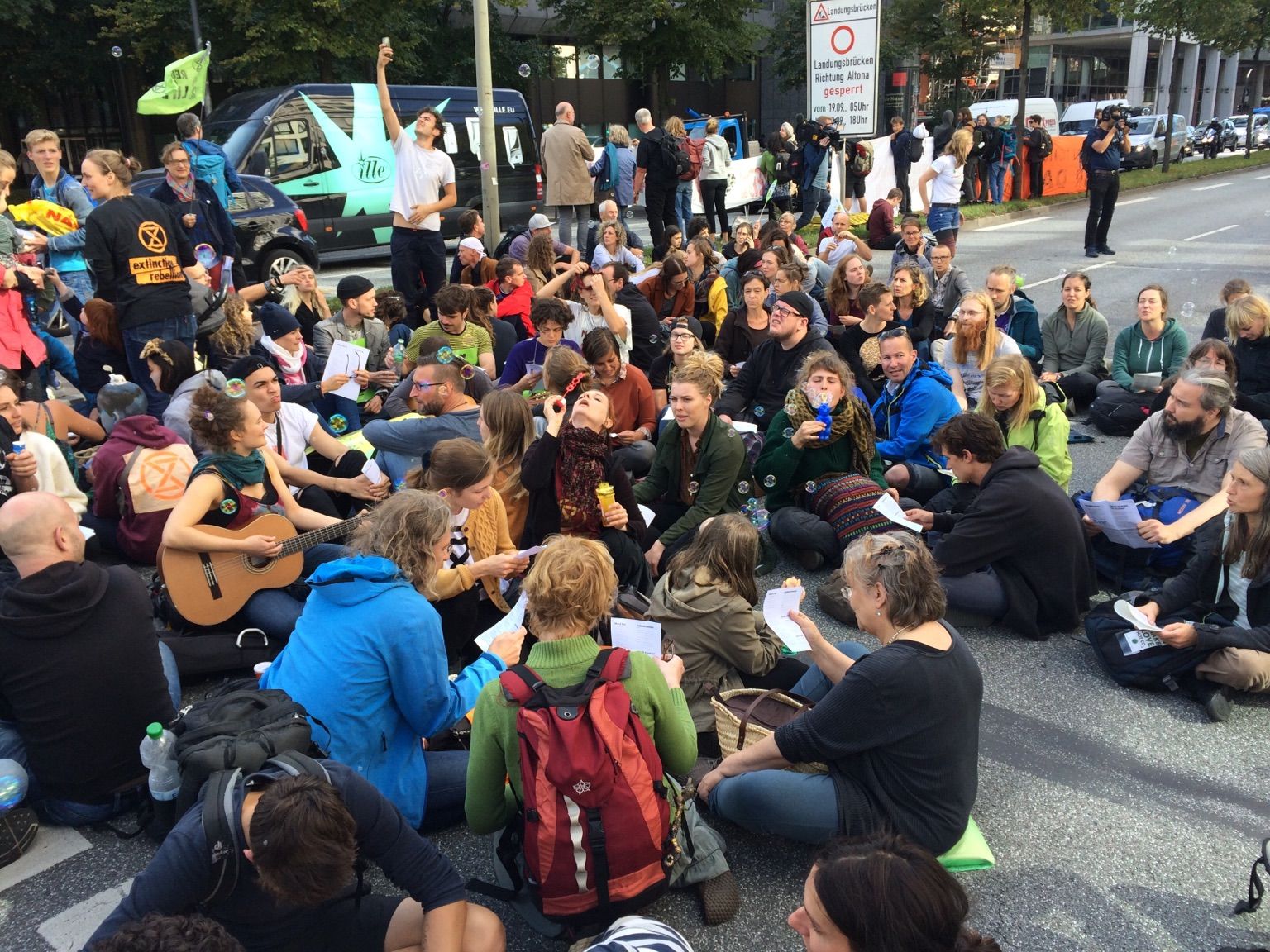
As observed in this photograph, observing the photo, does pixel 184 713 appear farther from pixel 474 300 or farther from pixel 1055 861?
pixel 474 300

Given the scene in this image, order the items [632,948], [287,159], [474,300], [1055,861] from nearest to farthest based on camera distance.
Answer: [632,948], [1055,861], [474,300], [287,159]

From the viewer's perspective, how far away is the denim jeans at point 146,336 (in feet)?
23.1

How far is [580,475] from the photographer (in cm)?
479

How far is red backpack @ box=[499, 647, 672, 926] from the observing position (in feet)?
8.55

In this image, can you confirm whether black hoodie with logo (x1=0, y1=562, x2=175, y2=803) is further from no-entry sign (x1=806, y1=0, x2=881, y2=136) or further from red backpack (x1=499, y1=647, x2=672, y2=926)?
no-entry sign (x1=806, y1=0, x2=881, y2=136)

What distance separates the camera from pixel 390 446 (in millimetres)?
5598

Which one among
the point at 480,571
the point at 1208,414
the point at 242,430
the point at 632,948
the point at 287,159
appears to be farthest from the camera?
the point at 287,159

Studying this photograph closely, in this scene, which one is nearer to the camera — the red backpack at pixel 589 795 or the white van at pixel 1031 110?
the red backpack at pixel 589 795

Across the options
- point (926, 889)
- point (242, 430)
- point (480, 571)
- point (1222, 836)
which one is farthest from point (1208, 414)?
point (242, 430)

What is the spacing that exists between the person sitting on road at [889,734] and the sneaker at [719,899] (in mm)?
212

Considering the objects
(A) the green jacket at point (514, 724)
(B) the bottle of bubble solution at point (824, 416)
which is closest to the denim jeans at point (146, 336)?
(B) the bottle of bubble solution at point (824, 416)

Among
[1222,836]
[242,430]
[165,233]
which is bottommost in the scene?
[1222,836]

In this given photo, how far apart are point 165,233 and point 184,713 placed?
5202 millimetres

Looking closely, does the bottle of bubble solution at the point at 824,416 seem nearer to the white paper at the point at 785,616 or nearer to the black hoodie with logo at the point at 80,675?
the white paper at the point at 785,616
